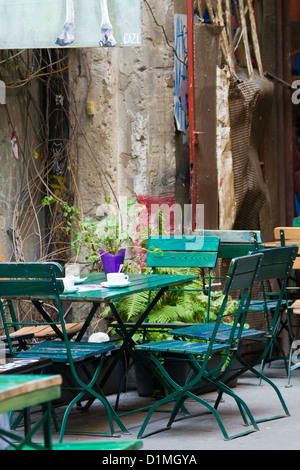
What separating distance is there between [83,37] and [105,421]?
304 cm

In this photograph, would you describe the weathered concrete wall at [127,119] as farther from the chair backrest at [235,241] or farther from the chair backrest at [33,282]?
the chair backrest at [33,282]

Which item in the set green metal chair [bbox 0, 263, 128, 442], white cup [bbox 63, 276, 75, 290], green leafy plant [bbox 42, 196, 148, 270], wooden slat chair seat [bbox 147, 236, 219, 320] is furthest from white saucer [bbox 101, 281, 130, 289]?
green leafy plant [bbox 42, 196, 148, 270]

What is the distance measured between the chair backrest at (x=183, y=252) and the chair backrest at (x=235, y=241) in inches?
13.6

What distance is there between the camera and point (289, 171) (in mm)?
9320

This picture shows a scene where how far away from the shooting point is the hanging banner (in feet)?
21.8

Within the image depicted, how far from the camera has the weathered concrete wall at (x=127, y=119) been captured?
7.70 m

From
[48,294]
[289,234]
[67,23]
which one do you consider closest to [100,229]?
[67,23]

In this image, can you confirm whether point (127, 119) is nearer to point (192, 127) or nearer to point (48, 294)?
point (192, 127)

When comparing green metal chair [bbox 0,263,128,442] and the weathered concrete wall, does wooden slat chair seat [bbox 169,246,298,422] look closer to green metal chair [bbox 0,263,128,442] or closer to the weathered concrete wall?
green metal chair [bbox 0,263,128,442]

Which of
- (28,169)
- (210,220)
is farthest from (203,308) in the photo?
(28,169)

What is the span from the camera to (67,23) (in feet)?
21.8

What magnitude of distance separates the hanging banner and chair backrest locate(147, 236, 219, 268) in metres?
1.64

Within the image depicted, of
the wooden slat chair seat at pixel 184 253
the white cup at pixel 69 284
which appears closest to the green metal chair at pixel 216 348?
the white cup at pixel 69 284

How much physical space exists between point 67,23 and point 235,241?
2.30m
